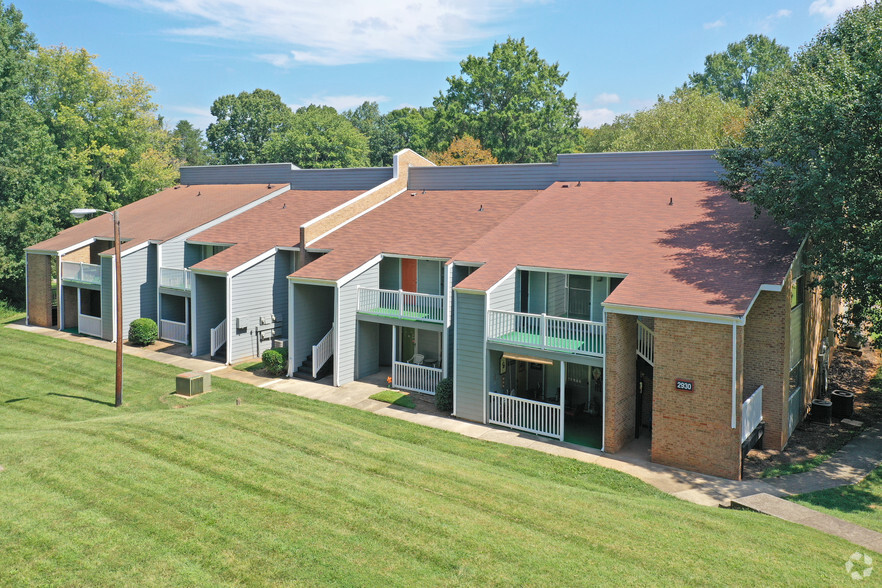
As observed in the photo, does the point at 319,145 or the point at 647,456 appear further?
the point at 319,145

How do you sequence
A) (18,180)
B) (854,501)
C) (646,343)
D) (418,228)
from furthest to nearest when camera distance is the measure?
(18,180)
(418,228)
(646,343)
(854,501)

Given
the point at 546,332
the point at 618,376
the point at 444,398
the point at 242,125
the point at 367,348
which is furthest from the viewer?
the point at 242,125

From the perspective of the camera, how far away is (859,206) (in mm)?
15719

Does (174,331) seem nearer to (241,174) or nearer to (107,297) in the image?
(107,297)

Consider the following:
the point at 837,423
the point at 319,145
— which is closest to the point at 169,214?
the point at 837,423

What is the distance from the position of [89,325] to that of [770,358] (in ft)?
91.2

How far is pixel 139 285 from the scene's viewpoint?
2881 cm

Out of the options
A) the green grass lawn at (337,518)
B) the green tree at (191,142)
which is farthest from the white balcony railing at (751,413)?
the green tree at (191,142)

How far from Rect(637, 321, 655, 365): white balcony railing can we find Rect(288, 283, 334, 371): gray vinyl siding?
11.9 meters

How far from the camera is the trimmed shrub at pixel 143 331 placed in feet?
90.2

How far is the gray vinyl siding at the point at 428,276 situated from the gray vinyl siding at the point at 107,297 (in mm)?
14339

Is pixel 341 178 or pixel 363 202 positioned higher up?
pixel 341 178

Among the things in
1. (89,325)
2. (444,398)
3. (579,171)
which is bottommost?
(444,398)

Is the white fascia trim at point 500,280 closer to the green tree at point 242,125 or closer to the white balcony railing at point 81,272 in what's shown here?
the white balcony railing at point 81,272
